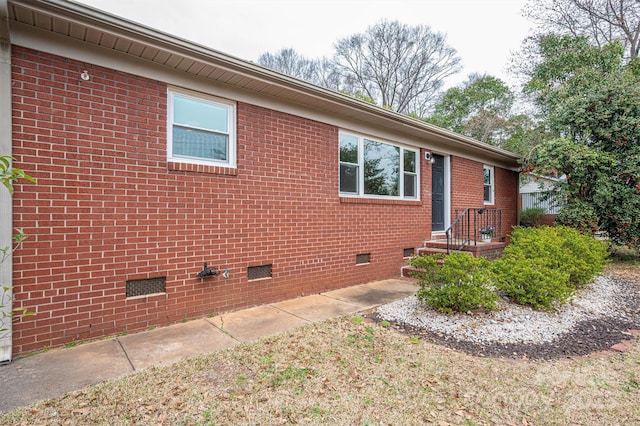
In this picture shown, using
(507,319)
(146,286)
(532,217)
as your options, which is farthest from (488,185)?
(146,286)

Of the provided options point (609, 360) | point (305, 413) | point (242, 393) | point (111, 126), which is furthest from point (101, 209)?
point (609, 360)

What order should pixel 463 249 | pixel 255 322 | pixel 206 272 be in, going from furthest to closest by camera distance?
pixel 463 249
pixel 206 272
pixel 255 322

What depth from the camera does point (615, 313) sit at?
481cm

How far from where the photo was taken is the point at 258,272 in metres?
5.03

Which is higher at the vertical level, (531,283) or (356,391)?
(531,283)

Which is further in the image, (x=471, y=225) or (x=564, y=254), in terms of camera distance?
(x=471, y=225)

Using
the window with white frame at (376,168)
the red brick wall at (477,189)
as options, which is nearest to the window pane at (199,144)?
the window with white frame at (376,168)

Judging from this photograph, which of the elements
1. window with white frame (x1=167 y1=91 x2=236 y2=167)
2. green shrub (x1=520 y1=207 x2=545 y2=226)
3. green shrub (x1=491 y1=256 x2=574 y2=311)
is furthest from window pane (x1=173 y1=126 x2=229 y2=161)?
green shrub (x1=520 y1=207 x2=545 y2=226)

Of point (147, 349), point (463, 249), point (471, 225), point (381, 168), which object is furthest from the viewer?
point (471, 225)

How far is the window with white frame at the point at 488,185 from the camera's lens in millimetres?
10242

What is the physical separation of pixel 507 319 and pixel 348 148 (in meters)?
3.76

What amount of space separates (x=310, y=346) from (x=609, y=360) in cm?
284

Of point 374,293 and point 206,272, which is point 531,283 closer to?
point 374,293

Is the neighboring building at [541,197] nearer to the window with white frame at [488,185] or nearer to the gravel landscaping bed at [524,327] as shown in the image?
the window with white frame at [488,185]
